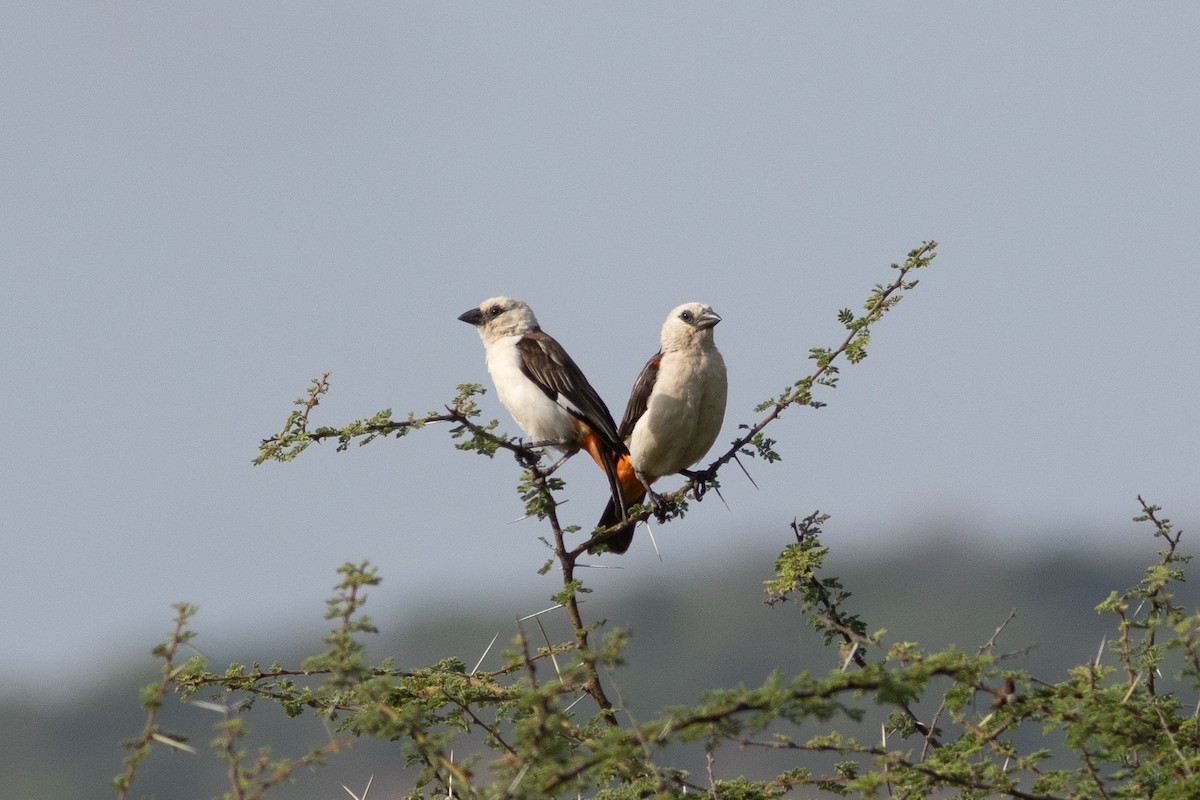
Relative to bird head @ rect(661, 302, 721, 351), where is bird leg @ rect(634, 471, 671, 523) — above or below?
below

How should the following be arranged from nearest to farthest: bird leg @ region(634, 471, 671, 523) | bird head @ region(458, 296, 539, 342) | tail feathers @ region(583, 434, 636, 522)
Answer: bird leg @ region(634, 471, 671, 523) < tail feathers @ region(583, 434, 636, 522) < bird head @ region(458, 296, 539, 342)

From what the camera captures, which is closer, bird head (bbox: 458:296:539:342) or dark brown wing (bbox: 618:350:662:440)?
dark brown wing (bbox: 618:350:662:440)

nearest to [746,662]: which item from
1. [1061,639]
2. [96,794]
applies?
[1061,639]

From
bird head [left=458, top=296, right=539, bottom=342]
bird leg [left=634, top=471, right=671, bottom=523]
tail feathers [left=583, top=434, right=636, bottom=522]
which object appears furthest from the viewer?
bird head [left=458, top=296, right=539, bottom=342]

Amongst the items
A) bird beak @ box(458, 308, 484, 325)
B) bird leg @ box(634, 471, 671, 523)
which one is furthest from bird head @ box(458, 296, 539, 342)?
bird leg @ box(634, 471, 671, 523)

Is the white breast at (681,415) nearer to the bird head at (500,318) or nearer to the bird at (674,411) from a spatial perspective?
the bird at (674,411)

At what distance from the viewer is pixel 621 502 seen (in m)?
7.70

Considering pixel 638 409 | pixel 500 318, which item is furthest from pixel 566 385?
pixel 500 318

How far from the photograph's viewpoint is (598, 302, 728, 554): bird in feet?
A: 25.1

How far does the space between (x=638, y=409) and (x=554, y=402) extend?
44 cm

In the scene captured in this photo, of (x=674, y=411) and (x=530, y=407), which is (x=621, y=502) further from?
(x=530, y=407)

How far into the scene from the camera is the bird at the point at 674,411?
25.1 ft

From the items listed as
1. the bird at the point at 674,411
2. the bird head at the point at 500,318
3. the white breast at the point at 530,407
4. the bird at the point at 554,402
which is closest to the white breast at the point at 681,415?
the bird at the point at 674,411

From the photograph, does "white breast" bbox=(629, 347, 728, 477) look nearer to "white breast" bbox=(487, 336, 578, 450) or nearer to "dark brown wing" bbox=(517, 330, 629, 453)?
"dark brown wing" bbox=(517, 330, 629, 453)
